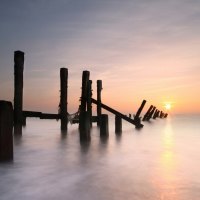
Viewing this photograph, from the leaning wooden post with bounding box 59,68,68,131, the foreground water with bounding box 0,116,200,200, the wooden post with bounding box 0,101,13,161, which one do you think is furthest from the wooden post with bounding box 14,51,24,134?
the wooden post with bounding box 0,101,13,161

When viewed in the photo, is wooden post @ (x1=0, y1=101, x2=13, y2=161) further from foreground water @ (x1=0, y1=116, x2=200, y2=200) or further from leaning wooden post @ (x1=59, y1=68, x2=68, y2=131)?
leaning wooden post @ (x1=59, y1=68, x2=68, y2=131)

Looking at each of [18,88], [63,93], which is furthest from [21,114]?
[63,93]

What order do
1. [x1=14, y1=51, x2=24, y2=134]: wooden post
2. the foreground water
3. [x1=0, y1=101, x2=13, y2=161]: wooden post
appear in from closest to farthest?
1. the foreground water
2. [x1=0, y1=101, x2=13, y2=161]: wooden post
3. [x1=14, y1=51, x2=24, y2=134]: wooden post

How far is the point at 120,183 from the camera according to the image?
3643mm

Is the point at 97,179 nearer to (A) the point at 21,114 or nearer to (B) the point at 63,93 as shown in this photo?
(A) the point at 21,114

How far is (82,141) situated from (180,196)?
5761 millimetres

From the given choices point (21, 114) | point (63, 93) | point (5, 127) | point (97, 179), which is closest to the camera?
point (97, 179)

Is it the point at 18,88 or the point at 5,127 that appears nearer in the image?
the point at 5,127

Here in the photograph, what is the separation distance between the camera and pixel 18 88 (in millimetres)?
9594

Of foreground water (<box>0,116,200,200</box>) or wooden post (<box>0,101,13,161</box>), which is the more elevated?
wooden post (<box>0,101,13,161</box>)

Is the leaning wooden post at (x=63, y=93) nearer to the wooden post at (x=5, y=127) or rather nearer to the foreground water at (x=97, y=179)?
the foreground water at (x=97, y=179)

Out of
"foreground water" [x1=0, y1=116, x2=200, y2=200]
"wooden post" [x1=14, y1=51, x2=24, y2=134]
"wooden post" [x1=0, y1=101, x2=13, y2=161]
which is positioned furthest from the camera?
"wooden post" [x1=14, y1=51, x2=24, y2=134]

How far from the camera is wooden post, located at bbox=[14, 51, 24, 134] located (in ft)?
31.0

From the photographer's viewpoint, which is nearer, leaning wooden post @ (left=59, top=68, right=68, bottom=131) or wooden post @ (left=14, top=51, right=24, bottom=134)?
wooden post @ (left=14, top=51, right=24, bottom=134)
